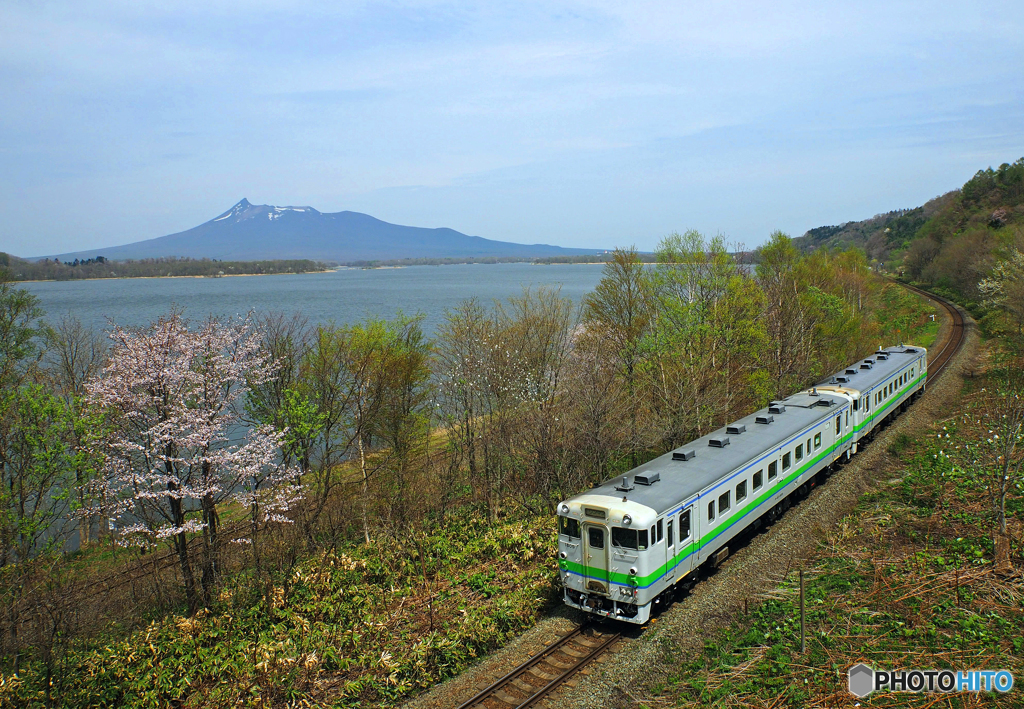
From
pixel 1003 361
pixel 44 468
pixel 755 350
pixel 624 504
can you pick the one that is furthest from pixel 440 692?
pixel 1003 361

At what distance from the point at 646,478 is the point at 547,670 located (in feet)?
14.2

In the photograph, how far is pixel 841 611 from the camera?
1149cm

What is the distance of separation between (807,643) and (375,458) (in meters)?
15.3

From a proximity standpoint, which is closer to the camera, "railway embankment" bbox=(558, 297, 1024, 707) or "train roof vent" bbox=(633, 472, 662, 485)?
"railway embankment" bbox=(558, 297, 1024, 707)

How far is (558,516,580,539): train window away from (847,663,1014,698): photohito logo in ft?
17.0

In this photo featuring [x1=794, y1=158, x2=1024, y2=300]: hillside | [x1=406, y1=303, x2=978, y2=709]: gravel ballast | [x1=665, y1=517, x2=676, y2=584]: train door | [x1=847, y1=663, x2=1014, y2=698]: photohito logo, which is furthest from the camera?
[x1=794, y1=158, x2=1024, y2=300]: hillside

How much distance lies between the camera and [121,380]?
48.5ft

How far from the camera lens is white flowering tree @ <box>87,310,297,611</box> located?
1449 cm

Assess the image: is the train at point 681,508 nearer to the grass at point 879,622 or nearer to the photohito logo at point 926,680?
the grass at point 879,622

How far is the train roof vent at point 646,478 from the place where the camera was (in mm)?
13000

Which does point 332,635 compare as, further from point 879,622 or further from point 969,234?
point 969,234

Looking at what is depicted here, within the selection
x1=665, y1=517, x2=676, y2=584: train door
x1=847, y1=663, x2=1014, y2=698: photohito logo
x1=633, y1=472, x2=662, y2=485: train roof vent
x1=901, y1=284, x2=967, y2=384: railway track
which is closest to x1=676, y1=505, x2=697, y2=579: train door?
x1=665, y1=517, x2=676, y2=584: train door

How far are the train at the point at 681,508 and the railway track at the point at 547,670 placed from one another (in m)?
0.55

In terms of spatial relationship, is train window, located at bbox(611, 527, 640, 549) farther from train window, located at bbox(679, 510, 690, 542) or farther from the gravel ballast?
the gravel ballast
